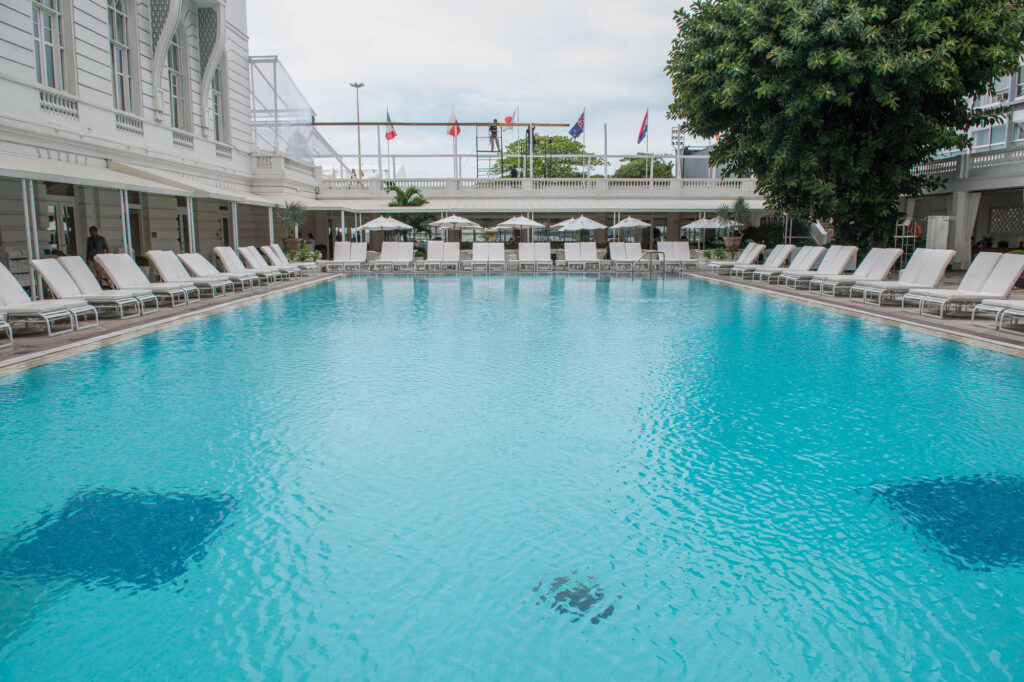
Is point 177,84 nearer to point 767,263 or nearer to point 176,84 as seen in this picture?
point 176,84

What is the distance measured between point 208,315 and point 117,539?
919cm

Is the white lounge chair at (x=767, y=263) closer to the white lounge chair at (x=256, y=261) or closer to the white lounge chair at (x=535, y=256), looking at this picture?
the white lounge chair at (x=535, y=256)

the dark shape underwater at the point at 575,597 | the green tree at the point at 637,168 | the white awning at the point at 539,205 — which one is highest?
the green tree at the point at 637,168

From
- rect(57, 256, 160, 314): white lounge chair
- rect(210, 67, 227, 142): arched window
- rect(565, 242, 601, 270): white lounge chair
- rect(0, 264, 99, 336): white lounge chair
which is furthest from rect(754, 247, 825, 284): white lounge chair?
rect(210, 67, 227, 142): arched window

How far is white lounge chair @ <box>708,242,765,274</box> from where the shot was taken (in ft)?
65.5

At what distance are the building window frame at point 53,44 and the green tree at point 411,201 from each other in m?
13.9

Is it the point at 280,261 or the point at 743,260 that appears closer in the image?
the point at 280,261

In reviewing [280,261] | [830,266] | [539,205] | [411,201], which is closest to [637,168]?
[539,205]

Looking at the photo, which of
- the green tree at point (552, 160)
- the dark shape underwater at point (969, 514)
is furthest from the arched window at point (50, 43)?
the green tree at point (552, 160)

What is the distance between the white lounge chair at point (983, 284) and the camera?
9.87 meters

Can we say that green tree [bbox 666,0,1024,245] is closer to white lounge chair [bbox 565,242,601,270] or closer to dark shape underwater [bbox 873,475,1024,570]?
white lounge chair [bbox 565,242,601,270]

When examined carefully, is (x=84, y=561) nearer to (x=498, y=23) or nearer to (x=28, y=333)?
(x=28, y=333)

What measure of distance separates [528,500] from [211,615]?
6.11 ft

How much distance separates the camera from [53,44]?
1395cm
